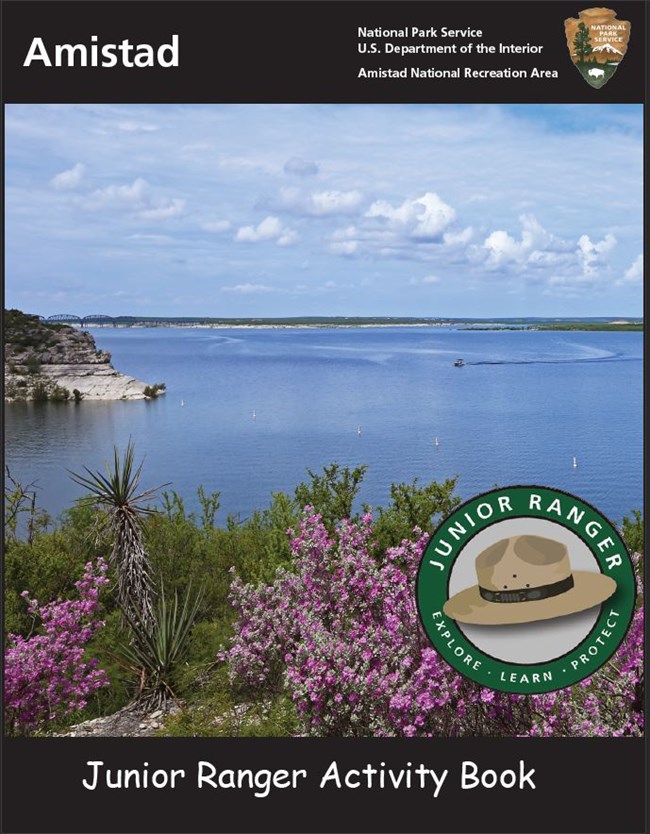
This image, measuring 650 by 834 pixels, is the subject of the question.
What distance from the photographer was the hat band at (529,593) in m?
6.71

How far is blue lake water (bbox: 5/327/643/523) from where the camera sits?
24672 mm

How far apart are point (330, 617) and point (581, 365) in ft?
142

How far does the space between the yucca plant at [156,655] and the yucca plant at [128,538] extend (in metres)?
0.24

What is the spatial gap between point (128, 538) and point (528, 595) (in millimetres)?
5467

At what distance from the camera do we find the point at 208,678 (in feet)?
32.9

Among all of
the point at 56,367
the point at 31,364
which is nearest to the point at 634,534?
the point at 31,364

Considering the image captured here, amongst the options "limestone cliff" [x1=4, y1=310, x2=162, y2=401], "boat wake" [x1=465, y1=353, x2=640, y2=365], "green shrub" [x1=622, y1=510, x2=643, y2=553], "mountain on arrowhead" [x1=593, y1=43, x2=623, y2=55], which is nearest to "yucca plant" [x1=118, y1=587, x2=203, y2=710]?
"mountain on arrowhead" [x1=593, y1=43, x2=623, y2=55]

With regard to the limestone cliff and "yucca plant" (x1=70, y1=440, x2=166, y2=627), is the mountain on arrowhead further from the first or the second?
the limestone cliff

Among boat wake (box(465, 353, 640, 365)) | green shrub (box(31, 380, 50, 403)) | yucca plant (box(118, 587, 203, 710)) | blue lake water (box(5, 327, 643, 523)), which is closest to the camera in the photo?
yucca plant (box(118, 587, 203, 710))

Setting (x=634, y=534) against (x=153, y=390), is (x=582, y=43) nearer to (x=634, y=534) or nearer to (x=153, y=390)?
(x=634, y=534)

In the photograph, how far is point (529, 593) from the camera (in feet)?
22.1

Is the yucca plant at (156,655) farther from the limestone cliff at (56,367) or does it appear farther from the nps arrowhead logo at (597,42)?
the limestone cliff at (56,367)

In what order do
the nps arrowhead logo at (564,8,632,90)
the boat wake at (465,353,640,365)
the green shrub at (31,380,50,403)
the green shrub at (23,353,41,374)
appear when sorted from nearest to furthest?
the nps arrowhead logo at (564,8,632,90) < the green shrub at (23,353,41,374) < the green shrub at (31,380,50,403) < the boat wake at (465,353,640,365)

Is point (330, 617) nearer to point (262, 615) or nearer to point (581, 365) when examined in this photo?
point (262, 615)
